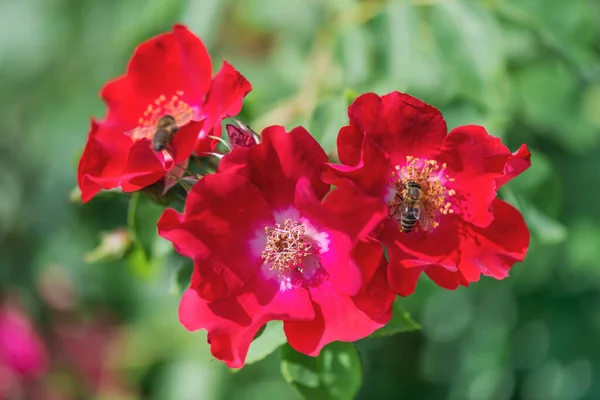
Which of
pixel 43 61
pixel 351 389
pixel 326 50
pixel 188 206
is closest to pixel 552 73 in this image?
pixel 326 50

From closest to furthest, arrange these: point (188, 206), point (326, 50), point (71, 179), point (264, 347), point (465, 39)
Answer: point (188, 206), point (264, 347), point (465, 39), point (326, 50), point (71, 179)

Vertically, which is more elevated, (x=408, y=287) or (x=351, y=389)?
(x=408, y=287)

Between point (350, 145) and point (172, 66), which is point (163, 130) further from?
point (350, 145)

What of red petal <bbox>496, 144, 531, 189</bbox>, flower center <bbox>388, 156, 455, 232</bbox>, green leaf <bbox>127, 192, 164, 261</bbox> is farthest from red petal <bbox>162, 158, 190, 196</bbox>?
red petal <bbox>496, 144, 531, 189</bbox>

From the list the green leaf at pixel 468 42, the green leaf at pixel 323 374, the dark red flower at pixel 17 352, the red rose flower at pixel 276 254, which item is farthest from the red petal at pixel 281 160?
the dark red flower at pixel 17 352

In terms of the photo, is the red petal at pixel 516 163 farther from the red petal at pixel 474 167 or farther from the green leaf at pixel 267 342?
the green leaf at pixel 267 342

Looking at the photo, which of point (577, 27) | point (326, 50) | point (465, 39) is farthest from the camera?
point (326, 50)

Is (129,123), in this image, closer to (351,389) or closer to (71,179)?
(351,389)
